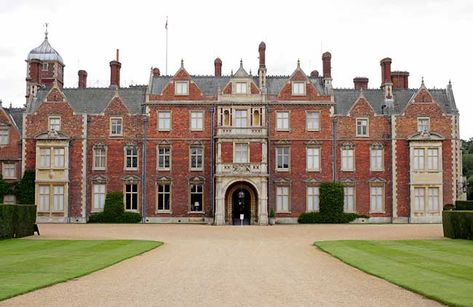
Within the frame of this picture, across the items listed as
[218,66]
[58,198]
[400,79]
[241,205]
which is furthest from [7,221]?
[400,79]

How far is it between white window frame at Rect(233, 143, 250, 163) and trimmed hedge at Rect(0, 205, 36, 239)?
15.7 meters

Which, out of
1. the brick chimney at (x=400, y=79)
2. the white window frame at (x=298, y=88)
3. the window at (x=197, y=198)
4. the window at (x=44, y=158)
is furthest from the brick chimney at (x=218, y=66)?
the window at (x=44, y=158)

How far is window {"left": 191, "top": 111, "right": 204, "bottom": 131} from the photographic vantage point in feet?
150

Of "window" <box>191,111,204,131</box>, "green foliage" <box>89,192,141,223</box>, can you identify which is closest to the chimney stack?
"window" <box>191,111,204,131</box>

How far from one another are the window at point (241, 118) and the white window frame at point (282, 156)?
9.53ft

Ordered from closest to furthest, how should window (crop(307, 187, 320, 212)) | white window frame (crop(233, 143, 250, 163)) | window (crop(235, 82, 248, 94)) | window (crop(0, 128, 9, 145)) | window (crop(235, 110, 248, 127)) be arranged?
white window frame (crop(233, 143, 250, 163))
window (crop(235, 110, 248, 127))
window (crop(235, 82, 248, 94))
window (crop(307, 187, 320, 212))
window (crop(0, 128, 9, 145))

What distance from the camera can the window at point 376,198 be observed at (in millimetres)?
45844

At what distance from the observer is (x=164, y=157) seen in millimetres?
46000

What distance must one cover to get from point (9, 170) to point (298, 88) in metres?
20.5

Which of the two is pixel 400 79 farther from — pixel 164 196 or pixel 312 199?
pixel 164 196

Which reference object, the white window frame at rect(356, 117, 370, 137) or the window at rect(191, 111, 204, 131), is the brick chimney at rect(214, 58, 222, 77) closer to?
the window at rect(191, 111, 204, 131)

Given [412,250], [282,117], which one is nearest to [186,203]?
[282,117]

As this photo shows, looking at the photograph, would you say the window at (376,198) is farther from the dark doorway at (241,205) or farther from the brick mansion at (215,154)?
the dark doorway at (241,205)

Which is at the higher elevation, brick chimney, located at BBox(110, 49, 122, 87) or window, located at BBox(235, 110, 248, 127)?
brick chimney, located at BBox(110, 49, 122, 87)
